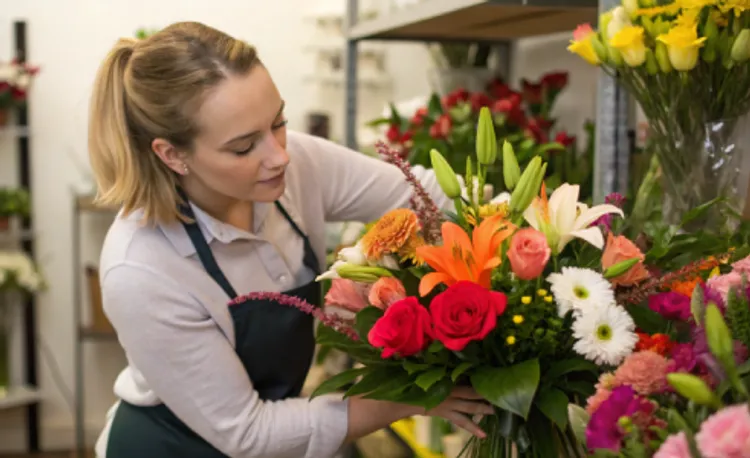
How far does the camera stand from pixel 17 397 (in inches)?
166

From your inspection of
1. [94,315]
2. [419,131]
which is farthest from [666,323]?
[94,315]

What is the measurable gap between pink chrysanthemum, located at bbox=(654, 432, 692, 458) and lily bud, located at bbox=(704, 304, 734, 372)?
8 centimetres

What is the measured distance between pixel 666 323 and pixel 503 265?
0.20 metres

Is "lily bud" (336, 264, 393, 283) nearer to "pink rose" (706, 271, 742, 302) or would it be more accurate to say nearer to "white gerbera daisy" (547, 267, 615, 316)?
"white gerbera daisy" (547, 267, 615, 316)

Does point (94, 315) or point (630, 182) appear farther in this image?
point (94, 315)

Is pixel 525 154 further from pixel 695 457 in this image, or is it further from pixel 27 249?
pixel 27 249

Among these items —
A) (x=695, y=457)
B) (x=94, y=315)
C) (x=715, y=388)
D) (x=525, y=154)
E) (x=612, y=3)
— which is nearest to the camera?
(x=695, y=457)

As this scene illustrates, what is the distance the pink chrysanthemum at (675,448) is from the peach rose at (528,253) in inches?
10.2

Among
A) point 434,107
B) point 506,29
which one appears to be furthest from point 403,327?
point 506,29

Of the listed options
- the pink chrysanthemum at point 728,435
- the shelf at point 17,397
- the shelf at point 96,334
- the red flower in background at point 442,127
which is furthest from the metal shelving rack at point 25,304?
the pink chrysanthemum at point 728,435

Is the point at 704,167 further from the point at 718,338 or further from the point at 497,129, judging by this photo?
the point at 497,129

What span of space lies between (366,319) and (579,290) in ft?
0.83

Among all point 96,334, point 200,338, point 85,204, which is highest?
point 200,338

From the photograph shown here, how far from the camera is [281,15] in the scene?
450cm
